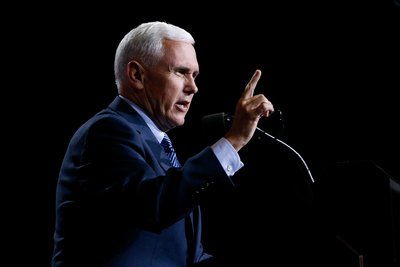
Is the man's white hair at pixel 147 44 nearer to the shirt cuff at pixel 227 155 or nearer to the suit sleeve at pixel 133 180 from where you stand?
the suit sleeve at pixel 133 180

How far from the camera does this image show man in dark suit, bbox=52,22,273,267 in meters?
1.15

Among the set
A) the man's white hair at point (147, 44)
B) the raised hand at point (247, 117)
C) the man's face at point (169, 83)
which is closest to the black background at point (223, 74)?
the man's white hair at point (147, 44)

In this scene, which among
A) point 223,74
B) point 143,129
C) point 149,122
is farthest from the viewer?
point 223,74

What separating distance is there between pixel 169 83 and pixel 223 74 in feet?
5.02

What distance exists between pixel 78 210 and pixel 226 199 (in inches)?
53.3

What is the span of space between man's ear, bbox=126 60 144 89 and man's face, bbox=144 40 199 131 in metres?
0.03

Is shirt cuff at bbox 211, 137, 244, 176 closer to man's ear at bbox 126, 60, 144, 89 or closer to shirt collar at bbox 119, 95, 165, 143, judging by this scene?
shirt collar at bbox 119, 95, 165, 143

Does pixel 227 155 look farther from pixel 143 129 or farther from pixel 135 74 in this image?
pixel 135 74

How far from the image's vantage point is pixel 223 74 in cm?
312

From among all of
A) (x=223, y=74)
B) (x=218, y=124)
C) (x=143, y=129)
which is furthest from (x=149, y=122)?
(x=223, y=74)

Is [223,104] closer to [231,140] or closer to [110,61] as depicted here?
[110,61]

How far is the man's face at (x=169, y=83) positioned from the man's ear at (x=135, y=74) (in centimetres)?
3

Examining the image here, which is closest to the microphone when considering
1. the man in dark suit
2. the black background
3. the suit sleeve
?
the man in dark suit

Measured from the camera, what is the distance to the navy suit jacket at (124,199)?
3.76 ft
